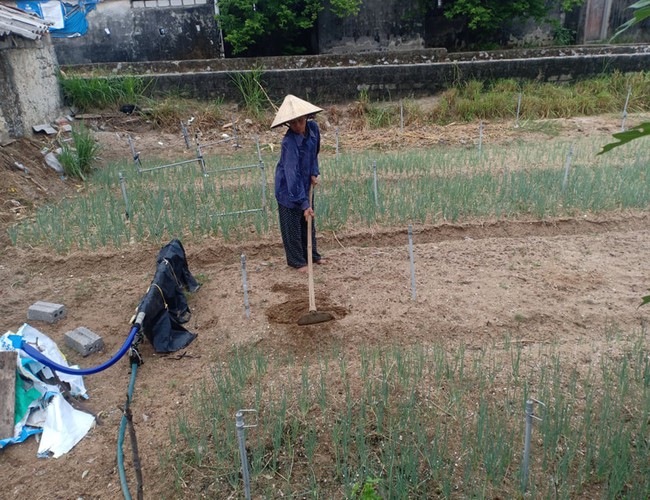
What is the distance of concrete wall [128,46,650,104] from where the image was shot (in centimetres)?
1067

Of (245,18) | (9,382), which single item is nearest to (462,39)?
(245,18)

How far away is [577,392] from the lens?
308cm

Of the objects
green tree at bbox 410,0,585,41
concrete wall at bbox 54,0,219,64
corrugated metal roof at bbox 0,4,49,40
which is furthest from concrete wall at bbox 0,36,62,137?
green tree at bbox 410,0,585,41

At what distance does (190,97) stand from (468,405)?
30.3 feet

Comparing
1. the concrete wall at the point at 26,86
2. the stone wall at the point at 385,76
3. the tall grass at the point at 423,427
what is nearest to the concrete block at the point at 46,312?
A: the tall grass at the point at 423,427

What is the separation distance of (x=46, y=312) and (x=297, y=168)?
7.15 feet

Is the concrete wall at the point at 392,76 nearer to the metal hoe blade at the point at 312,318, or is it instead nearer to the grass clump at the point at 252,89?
the grass clump at the point at 252,89

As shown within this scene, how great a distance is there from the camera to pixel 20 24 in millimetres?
7973

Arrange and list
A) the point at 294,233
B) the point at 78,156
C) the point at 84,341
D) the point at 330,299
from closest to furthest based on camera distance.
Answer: the point at 84,341 < the point at 330,299 < the point at 294,233 < the point at 78,156

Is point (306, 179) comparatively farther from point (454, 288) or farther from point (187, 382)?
point (187, 382)

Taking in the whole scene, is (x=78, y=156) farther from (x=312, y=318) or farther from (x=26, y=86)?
(x=312, y=318)

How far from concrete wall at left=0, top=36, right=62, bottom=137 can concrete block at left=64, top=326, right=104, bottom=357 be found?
4.88m

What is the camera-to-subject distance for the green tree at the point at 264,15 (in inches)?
476

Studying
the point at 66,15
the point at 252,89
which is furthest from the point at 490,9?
the point at 66,15
